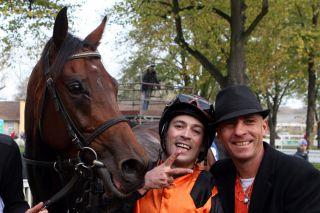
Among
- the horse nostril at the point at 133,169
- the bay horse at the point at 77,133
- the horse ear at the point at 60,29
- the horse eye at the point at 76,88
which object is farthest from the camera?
the horse ear at the point at 60,29

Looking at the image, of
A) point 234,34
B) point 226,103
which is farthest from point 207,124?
point 234,34

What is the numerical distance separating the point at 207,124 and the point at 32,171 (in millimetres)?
1573

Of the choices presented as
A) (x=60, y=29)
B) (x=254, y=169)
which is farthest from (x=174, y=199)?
(x=60, y=29)

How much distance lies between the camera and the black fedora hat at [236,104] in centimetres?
270

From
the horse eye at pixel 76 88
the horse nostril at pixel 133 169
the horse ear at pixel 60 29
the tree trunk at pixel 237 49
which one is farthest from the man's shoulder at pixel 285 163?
the tree trunk at pixel 237 49

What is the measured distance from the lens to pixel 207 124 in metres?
2.85

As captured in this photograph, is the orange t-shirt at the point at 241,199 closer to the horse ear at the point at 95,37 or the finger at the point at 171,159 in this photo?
the finger at the point at 171,159

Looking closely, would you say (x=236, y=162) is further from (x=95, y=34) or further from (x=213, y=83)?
(x=213, y=83)

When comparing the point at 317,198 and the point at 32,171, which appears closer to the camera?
the point at 317,198

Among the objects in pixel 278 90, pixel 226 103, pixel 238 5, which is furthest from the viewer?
pixel 278 90

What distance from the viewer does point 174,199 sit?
261 centimetres

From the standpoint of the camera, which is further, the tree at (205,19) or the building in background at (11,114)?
the building in background at (11,114)

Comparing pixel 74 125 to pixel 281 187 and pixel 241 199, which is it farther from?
pixel 281 187

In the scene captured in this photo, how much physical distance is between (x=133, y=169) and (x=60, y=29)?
1184 mm
